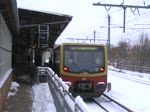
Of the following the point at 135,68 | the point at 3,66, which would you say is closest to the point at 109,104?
the point at 3,66

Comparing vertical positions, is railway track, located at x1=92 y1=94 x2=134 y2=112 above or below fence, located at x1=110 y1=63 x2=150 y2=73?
below

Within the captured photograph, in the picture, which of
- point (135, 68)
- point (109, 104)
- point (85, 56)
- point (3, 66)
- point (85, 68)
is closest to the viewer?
point (3, 66)

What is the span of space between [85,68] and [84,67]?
7cm

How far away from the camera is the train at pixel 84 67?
1677 centimetres

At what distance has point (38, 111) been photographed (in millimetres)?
11117

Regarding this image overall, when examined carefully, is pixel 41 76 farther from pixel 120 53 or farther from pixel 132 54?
pixel 120 53

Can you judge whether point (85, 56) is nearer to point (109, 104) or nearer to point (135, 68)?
point (109, 104)

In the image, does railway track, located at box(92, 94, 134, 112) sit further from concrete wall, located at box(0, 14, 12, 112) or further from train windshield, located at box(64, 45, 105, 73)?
concrete wall, located at box(0, 14, 12, 112)

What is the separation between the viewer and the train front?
16.8 meters

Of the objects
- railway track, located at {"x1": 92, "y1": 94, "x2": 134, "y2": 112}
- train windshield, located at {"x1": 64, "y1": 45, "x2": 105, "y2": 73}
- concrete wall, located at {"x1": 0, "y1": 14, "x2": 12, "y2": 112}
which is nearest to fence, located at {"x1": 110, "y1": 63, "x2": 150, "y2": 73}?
railway track, located at {"x1": 92, "y1": 94, "x2": 134, "y2": 112}

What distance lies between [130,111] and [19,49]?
44749mm

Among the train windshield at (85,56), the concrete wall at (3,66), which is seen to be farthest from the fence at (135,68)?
the concrete wall at (3,66)

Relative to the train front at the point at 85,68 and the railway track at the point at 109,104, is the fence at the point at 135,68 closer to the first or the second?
the railway track at the point at 109,104

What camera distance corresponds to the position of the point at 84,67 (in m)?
17.1
